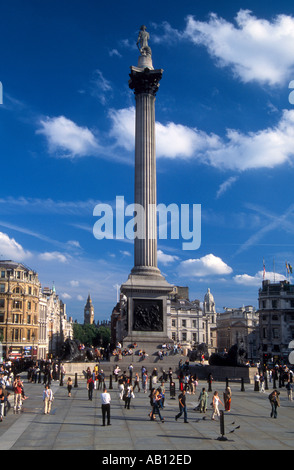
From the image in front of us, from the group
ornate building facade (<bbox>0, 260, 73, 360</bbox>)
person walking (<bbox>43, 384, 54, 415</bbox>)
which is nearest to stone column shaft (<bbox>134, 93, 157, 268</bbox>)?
person walking (<bbox>43, 384, 54, 415</bbox>)

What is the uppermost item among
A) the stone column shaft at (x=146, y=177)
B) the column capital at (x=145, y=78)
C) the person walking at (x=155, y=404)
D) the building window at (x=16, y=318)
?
the column capital at (x=145, y=78)

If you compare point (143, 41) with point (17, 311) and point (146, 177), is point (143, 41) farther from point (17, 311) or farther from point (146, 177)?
point (17, 311)

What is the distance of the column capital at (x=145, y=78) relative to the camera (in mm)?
55469

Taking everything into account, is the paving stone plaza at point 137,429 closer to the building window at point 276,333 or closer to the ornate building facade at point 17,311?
the ornate building facade at point 17,311

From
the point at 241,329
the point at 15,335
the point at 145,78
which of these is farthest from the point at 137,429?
the point at 241,329

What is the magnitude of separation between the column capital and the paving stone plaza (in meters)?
38.6

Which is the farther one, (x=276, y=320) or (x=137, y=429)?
(x=276, y=320)

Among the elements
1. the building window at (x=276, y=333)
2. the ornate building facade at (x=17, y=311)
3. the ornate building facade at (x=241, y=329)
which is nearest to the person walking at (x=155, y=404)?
the ornate building facade at (x=17, y=311)

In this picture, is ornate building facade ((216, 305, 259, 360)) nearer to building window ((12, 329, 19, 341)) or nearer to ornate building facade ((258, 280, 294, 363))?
ornate building facade ((258, 280, 294, 363))

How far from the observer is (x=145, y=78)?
5550cm

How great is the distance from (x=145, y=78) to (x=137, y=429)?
4497cm

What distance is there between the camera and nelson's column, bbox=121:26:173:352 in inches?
1885
